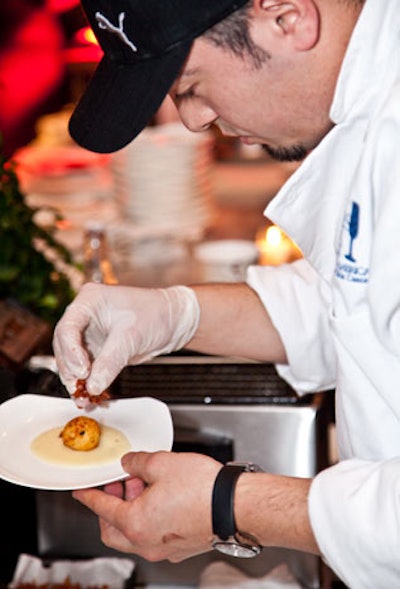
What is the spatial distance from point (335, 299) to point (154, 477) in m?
0.39

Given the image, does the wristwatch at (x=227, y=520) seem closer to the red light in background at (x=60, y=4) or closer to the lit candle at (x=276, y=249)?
the lit candle at (x=276, y=249)

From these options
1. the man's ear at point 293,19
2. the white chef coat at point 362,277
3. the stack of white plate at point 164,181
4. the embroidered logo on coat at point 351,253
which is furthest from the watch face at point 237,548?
the stack of white plate at point 164,181

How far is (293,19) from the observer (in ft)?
4.31

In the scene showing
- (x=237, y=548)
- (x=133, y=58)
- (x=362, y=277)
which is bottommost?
(x=237, y=548)

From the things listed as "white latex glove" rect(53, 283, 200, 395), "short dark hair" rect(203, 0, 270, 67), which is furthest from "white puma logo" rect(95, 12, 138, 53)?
"white latex glove" rect(53, 283, 200, 395)

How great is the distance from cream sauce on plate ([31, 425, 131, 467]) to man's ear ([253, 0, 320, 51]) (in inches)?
28.9

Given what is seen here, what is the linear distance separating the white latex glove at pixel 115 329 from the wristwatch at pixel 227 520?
0.31 metres

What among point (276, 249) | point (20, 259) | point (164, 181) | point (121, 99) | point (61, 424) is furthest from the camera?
point (164, 181)

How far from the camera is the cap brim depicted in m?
1.34

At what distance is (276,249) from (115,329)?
1295mm

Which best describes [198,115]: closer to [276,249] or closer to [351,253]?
[351,253]

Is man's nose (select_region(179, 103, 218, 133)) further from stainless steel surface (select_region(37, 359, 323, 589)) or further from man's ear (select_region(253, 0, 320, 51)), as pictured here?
stainless steel surface (select_region(37, 359, 323, 589))

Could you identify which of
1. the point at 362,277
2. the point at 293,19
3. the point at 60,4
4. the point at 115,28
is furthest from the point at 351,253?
the point at 60,4

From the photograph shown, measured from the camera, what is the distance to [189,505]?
1.43 metres
